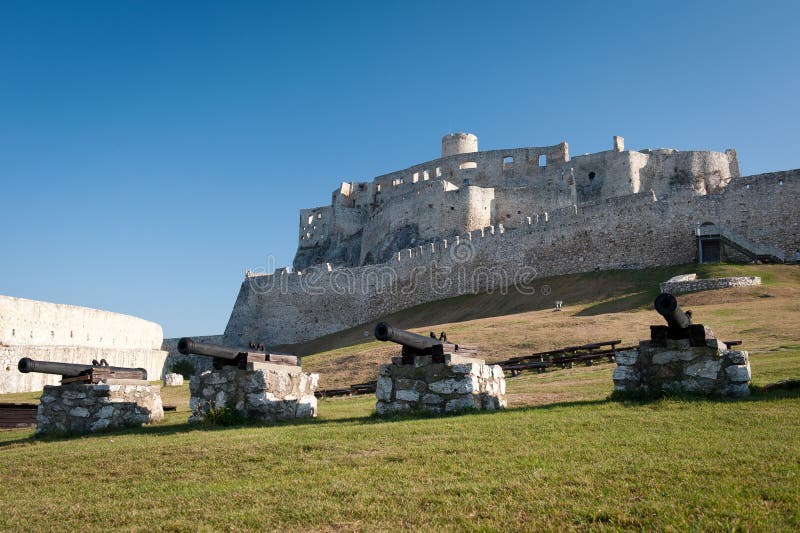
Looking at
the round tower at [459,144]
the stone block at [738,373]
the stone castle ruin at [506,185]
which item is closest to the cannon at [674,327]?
the stone block at [738,373]

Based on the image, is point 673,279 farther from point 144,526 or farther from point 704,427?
point 144,526

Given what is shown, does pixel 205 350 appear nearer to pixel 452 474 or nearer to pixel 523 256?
pixel 452 474

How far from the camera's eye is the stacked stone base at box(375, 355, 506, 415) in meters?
10.7

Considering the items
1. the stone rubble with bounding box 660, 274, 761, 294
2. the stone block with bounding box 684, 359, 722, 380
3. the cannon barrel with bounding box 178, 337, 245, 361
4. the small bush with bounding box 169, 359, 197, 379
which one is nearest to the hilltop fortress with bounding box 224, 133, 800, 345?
the stone rubble with bounding box 660, 274, 761, 294

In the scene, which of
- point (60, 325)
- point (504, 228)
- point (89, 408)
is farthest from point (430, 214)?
point (89, 408)

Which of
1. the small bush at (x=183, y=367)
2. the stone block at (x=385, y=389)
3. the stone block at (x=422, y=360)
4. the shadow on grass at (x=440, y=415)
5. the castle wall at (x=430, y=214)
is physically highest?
the castle wall at (x=430, y=214)

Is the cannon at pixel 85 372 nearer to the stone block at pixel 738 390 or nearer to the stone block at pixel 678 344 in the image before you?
the stone block at pixel 678 344

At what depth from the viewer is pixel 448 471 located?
662cm

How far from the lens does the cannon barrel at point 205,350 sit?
10.6 meters

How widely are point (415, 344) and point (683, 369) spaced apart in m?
4.15

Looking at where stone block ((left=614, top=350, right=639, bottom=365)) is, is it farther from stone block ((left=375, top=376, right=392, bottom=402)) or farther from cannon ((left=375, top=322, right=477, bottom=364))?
stone block ((left=375, top=376, right=392, bottom=402))

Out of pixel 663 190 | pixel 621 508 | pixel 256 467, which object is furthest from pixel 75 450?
pixel 663 190

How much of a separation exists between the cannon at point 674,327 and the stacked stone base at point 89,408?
9278 mm

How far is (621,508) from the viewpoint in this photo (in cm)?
517
